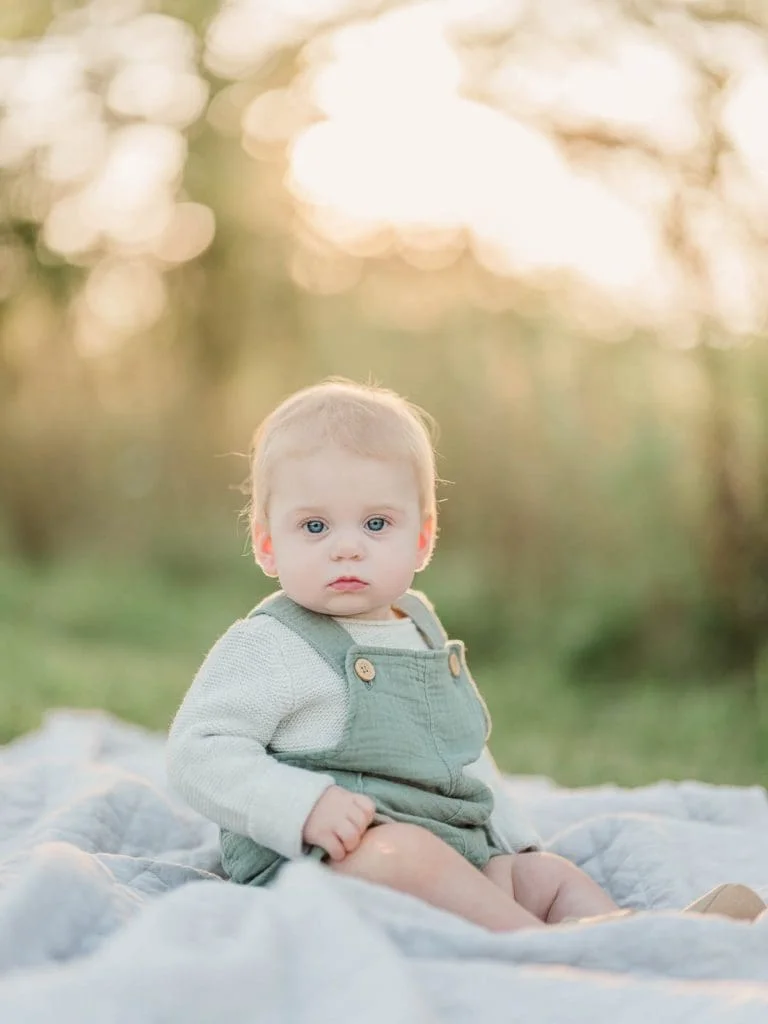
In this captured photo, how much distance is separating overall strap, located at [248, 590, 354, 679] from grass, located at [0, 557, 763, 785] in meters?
1.59

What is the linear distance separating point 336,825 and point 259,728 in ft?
0.51

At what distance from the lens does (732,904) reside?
1288mm

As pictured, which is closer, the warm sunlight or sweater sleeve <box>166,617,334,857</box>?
sweater sleeve <box>166,617,334,857</box>

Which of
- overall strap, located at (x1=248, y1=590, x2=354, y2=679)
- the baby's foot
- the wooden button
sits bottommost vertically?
the baby's foot

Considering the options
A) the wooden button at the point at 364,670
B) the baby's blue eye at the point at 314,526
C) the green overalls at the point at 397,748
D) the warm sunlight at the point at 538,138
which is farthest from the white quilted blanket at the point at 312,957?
the warm sunlight at the point at 538,138

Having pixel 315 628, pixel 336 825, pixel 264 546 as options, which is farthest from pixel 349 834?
pixel 264 546

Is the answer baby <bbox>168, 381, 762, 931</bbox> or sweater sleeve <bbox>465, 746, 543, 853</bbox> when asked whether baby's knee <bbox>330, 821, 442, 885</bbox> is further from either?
sweater sleeve <bbox>465, 746, 543, 853</bbox>

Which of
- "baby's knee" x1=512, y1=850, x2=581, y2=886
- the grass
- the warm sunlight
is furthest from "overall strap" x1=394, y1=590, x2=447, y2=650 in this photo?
the warm sunlight

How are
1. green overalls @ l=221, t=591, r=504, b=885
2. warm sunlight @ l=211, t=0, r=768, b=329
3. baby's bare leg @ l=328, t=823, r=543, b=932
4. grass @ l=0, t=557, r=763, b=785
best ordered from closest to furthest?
baby's bare leg @ l=328, t=823, r=543, b=932 < green overalls @ l=221, t=591, r=504, b=885 < grass @ l=0, t=557, r=763, b=785 < warm sunlight @ l=211, t=0, r=768, b=329

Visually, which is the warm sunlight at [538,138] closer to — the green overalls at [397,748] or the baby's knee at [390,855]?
the green overalls at [397,748]

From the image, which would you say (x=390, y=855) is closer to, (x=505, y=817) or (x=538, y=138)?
(x=505, y=817)

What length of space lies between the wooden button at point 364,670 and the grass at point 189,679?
62.6 inches

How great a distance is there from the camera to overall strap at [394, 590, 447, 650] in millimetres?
1615

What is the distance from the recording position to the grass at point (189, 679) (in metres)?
3.37
